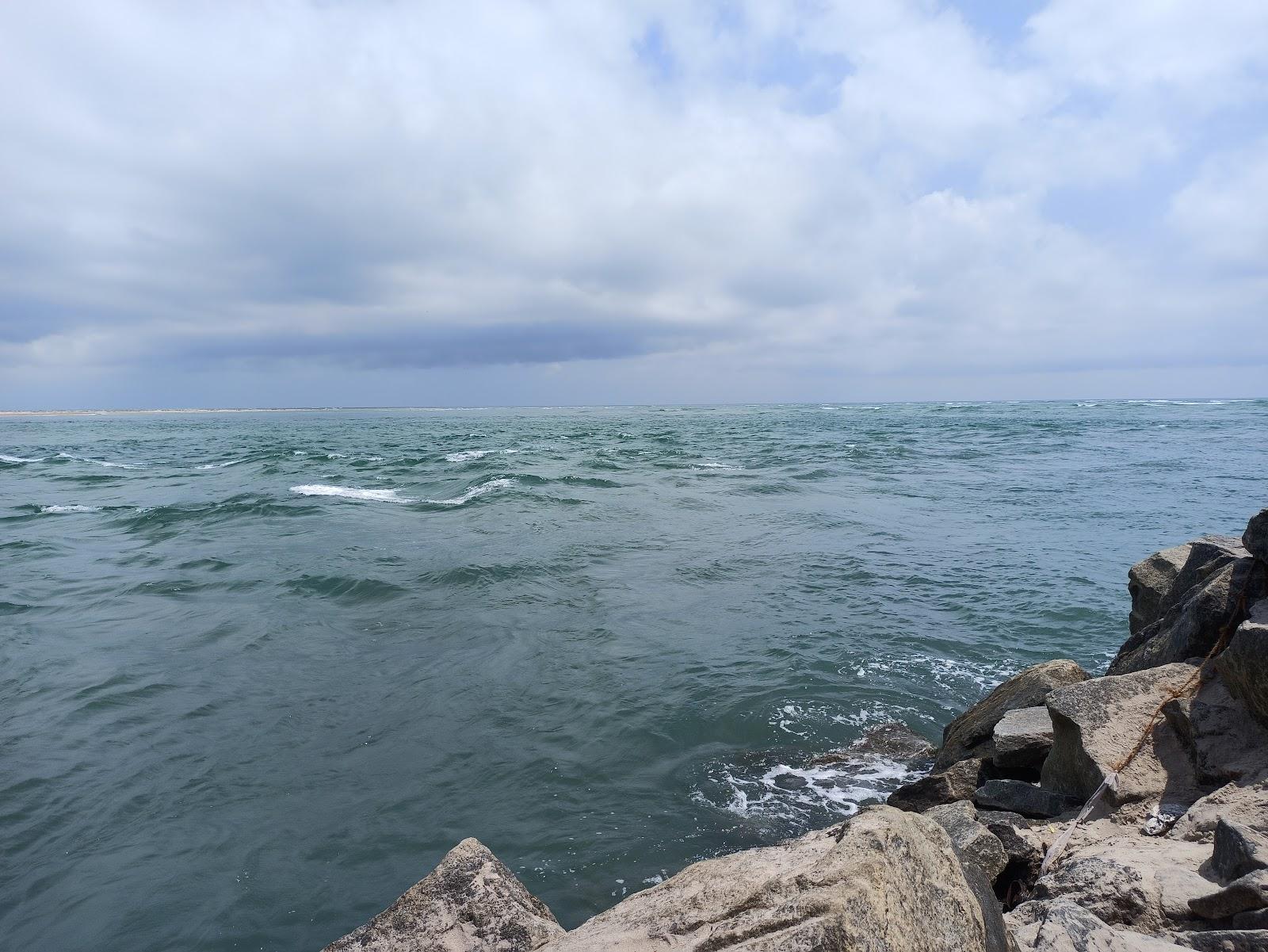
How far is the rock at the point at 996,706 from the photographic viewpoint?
611cm

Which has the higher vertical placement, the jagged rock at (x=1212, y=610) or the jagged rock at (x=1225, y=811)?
the jagged rock at (x=1212, y=610)

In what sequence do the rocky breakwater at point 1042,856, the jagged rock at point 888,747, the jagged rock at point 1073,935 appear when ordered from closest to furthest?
the rocky breakwater at point 1042,856 < the jagged rock at point 1073,935 < the jagged rock at point 888,747

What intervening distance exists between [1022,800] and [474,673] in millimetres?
6187

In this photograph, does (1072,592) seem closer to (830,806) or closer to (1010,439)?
(830,806)

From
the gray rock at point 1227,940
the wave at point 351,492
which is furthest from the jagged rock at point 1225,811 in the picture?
the wave at point 351,492

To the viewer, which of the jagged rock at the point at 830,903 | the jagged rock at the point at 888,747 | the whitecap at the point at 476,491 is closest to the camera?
the jagged rock at the point at 830,903

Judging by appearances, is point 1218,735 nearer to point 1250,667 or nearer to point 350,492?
point 1250,667

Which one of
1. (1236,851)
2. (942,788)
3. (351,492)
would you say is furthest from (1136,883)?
(351,492)

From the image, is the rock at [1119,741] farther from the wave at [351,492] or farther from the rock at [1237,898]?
the wave at [351,492]

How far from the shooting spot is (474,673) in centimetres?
888

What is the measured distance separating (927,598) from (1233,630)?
255 inches

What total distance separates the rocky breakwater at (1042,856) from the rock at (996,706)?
0.11 ft

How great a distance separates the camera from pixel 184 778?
652cm

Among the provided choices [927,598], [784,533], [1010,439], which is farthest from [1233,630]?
[1010,439]
